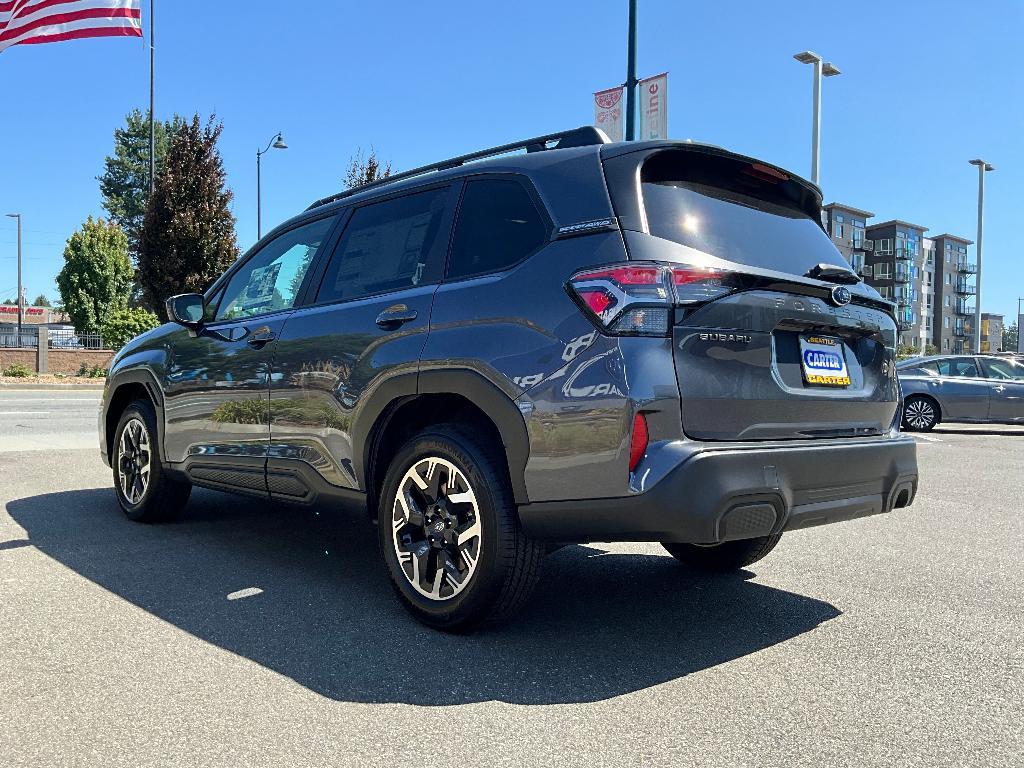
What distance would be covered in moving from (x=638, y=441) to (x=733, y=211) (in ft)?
3.80

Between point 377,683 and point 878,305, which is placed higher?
point 878,305

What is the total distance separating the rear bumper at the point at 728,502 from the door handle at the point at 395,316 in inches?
40.1

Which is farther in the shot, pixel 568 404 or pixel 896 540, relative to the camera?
pixel 896 540

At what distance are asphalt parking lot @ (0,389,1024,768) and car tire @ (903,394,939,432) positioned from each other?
11.9 m

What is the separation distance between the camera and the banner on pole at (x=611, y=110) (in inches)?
535

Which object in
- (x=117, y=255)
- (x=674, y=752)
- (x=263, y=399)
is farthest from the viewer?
(x=117, y=255)

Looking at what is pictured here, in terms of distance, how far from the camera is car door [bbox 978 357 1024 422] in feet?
51.8

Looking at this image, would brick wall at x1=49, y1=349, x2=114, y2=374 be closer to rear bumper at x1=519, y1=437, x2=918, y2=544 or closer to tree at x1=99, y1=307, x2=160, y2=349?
tree at x1=99, y1=307, x2=160, y2=349

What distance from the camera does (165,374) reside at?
17.5 ft

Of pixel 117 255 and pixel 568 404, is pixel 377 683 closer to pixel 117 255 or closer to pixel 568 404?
pixel 568 404

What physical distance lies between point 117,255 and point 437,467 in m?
53.7

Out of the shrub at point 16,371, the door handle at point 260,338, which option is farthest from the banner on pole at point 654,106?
the shrub at point 16,371

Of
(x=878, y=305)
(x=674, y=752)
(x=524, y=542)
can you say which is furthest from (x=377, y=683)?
(x=878, y=305)

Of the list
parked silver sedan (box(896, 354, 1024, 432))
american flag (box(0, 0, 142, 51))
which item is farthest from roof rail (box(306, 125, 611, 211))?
parked silver sedan (box(896, 354, 1024, 432))
